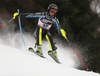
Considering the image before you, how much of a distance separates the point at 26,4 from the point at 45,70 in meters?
8.02

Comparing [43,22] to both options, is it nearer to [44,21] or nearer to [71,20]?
[44,21]

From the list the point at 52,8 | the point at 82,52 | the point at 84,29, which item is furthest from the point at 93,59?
the point at 52,8

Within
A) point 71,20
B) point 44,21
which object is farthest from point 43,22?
point 71,20

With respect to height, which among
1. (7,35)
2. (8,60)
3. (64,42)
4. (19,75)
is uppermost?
(7,35)

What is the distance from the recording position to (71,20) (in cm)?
1102

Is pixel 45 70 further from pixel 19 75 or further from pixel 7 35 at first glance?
pixel 7 35

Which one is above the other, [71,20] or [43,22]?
[71,20]

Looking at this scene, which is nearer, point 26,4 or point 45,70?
point 45,70

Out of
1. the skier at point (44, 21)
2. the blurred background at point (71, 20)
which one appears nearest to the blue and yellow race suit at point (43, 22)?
the skier at point (44, 21)

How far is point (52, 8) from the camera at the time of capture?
356cm

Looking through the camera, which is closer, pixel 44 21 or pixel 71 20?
pixel 44 21

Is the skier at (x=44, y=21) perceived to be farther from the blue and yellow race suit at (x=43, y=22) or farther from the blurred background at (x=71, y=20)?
the blurred background at (x=71, y=20)

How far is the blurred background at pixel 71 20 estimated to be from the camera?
31.5 feet

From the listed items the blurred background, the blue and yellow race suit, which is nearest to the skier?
the blue and yellow race suit
